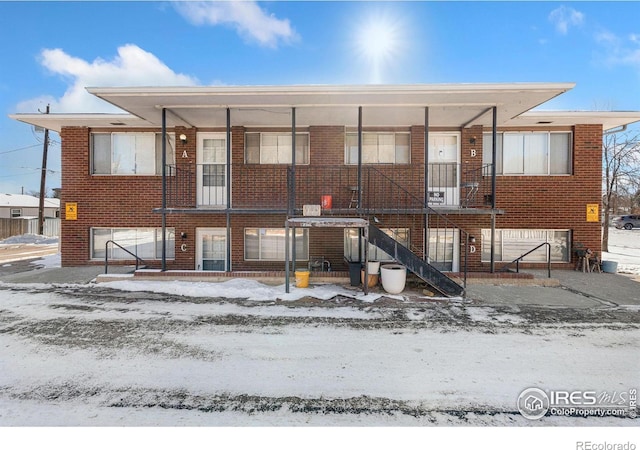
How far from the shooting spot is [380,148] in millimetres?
8922

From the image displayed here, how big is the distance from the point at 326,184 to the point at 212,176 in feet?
10.8

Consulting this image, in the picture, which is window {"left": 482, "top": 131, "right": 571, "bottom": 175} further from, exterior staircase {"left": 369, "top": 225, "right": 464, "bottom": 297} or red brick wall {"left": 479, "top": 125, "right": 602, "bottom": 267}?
exterior staircase {"left": 369, "top": 225, "right": 464, "bottom": 297}

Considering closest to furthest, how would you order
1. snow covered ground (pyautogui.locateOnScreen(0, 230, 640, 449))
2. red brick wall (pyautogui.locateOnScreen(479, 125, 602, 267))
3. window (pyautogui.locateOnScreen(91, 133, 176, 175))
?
snow covered ground (pyautogui.locateOnScreen(0, 230, 640, 449))
red brick wall (pyautogui.locateOnScreen(479, 125, 602, 267))
window (pyautogui.locateOnScreen(91, 133, 176, 175))

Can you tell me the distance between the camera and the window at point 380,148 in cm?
889

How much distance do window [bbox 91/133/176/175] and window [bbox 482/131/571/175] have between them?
945 centimetres

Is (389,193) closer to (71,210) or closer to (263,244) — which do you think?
(263,244)

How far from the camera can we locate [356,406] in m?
2.73

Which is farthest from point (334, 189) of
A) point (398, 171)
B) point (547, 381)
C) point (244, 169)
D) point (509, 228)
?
point (547, 381)

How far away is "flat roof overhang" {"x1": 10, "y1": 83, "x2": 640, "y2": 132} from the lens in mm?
6508

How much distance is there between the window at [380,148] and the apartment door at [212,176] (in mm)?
3634

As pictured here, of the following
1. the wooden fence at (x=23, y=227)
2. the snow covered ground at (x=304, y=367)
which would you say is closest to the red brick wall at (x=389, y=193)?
the snow covered ground at (x=304, y=367)

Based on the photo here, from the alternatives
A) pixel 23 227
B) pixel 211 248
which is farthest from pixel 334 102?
pixel 23 227
